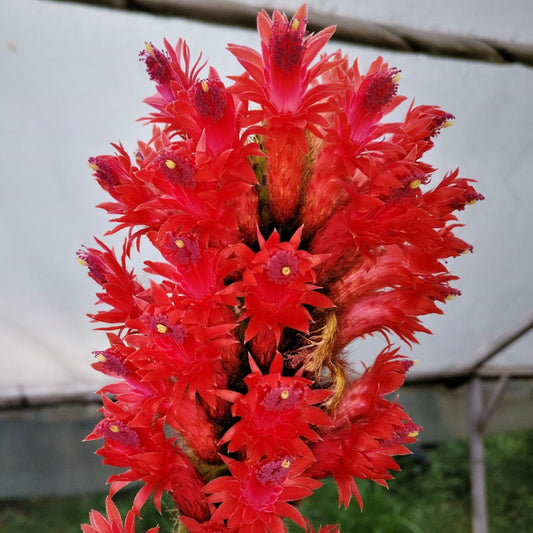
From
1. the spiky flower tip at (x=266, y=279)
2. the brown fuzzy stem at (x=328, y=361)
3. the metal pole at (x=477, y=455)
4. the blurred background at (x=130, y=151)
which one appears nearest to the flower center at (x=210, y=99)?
the spiky flower tip at (x=266, y=279)

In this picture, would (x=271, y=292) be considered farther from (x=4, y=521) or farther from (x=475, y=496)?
(x=4, y=521)

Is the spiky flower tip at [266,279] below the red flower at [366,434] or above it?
above

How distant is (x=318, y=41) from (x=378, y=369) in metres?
0.38

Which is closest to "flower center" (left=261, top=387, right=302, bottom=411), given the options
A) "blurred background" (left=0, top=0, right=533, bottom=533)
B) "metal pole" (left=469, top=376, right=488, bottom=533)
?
"blurred background" (left=0, top=0, right=533, bottom=533)

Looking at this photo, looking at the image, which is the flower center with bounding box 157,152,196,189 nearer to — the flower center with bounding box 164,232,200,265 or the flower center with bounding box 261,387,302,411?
the flower center with bounding box 164,232,200,265

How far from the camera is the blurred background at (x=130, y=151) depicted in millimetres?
1580

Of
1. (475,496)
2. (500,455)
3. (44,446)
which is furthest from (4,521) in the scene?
(500,455)

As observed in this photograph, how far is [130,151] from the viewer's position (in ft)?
6.40

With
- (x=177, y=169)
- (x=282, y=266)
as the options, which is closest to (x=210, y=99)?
(x=177, y=169)

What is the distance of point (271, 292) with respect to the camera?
1.85 ft

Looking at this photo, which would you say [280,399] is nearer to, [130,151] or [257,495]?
[257,495]

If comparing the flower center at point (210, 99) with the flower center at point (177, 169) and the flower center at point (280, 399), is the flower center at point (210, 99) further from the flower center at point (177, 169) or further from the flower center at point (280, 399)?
the flower center at point (280, 399)

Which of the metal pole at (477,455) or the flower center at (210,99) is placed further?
the metal pole at (477,455)

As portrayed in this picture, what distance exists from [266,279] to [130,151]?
5.00 feet
